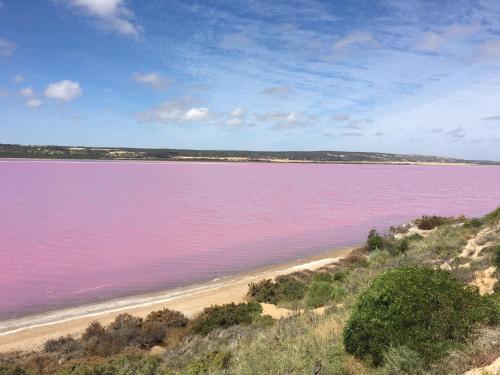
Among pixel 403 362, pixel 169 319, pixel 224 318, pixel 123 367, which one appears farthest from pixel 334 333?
pixel 169 319

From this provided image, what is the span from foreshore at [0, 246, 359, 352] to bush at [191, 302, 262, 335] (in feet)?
6.24

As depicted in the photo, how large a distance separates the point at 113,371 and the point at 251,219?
28.7 meters

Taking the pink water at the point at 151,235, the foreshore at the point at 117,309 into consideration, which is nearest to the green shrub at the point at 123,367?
the foreshore at the point at 117,309

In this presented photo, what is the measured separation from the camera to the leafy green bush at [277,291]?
51.8 ft

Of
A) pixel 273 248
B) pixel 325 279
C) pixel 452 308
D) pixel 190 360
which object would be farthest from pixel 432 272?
pixel 273 248

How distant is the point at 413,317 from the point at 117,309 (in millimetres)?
12275

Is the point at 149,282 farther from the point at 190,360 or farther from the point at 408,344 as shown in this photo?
the point at 408,344

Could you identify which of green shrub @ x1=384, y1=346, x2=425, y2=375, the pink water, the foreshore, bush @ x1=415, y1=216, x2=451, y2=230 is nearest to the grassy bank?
green shrub @ x1=384, y1=346, x2=425, y2=375

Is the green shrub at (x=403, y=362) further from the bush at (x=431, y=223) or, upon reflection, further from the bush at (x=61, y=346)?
the bush at (x=431, y=223)

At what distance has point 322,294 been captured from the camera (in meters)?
14.0

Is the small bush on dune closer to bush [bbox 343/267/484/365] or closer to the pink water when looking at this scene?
the pink water

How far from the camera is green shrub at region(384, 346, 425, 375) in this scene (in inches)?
225

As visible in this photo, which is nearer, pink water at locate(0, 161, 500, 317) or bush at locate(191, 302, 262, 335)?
bush at locate(191, 302, 262, 335)

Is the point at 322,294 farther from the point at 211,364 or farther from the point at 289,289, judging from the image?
the point at 211,364
